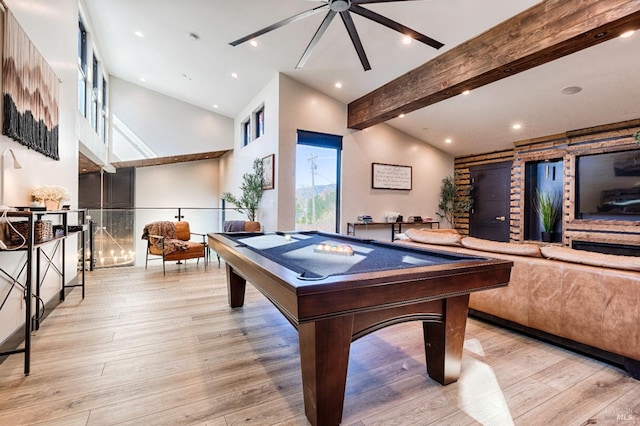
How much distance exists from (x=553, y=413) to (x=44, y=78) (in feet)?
15.7

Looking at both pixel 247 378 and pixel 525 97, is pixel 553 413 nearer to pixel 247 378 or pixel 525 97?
pixel 247 378

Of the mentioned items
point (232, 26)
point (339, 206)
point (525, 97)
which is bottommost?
point (339, 206)

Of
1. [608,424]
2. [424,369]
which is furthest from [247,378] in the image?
[608,424]

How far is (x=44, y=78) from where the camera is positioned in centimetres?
292

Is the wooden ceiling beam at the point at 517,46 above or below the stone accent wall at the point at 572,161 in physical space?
above

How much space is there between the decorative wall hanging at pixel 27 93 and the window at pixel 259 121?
12.4 feet

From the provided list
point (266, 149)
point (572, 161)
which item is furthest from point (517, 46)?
point (266, 149)

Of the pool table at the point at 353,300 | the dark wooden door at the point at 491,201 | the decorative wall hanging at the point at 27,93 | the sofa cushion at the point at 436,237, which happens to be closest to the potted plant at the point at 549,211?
the dark wooden door at the point at 491,201

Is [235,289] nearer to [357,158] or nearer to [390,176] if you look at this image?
[357,158]

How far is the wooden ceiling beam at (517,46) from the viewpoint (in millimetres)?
2609

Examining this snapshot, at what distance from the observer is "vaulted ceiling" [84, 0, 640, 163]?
3590mm

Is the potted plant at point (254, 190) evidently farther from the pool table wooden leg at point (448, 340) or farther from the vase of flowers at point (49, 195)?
the pool table wooden leg at point (448, 340)

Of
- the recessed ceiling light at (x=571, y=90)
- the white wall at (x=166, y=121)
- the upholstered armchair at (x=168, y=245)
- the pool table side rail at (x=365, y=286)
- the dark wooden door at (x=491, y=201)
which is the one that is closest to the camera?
the pool table side rail at (x=365, y=286)

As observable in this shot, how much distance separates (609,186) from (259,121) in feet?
22.4
